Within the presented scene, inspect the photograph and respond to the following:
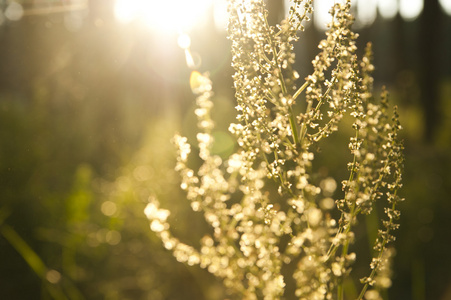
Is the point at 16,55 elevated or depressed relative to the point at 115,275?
elevated

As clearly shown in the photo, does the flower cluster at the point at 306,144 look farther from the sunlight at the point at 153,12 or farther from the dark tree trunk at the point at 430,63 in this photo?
the dark tree trunk at the point at 430,63

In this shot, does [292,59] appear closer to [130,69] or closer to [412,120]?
[130,69]

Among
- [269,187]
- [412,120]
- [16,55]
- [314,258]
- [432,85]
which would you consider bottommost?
[314,258]

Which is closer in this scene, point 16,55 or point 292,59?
point 292,59

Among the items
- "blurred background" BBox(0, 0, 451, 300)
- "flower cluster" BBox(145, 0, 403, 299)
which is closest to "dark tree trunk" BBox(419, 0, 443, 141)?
"blurred background" BBox(0, 0, 451, 300)

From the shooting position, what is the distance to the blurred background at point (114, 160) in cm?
397

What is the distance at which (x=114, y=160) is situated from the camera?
232 inches

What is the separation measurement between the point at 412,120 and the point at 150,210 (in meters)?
10.5

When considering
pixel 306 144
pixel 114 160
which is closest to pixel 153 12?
pixel 114 160

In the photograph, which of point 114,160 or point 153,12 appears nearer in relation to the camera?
point 153,12

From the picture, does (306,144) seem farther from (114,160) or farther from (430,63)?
(430,63)

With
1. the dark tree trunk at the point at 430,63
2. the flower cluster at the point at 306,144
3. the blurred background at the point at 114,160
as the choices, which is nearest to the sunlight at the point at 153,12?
the blurred background at the point at 114,160

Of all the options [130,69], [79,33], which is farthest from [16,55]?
[130,69]

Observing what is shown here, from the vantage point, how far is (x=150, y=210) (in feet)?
5.56
